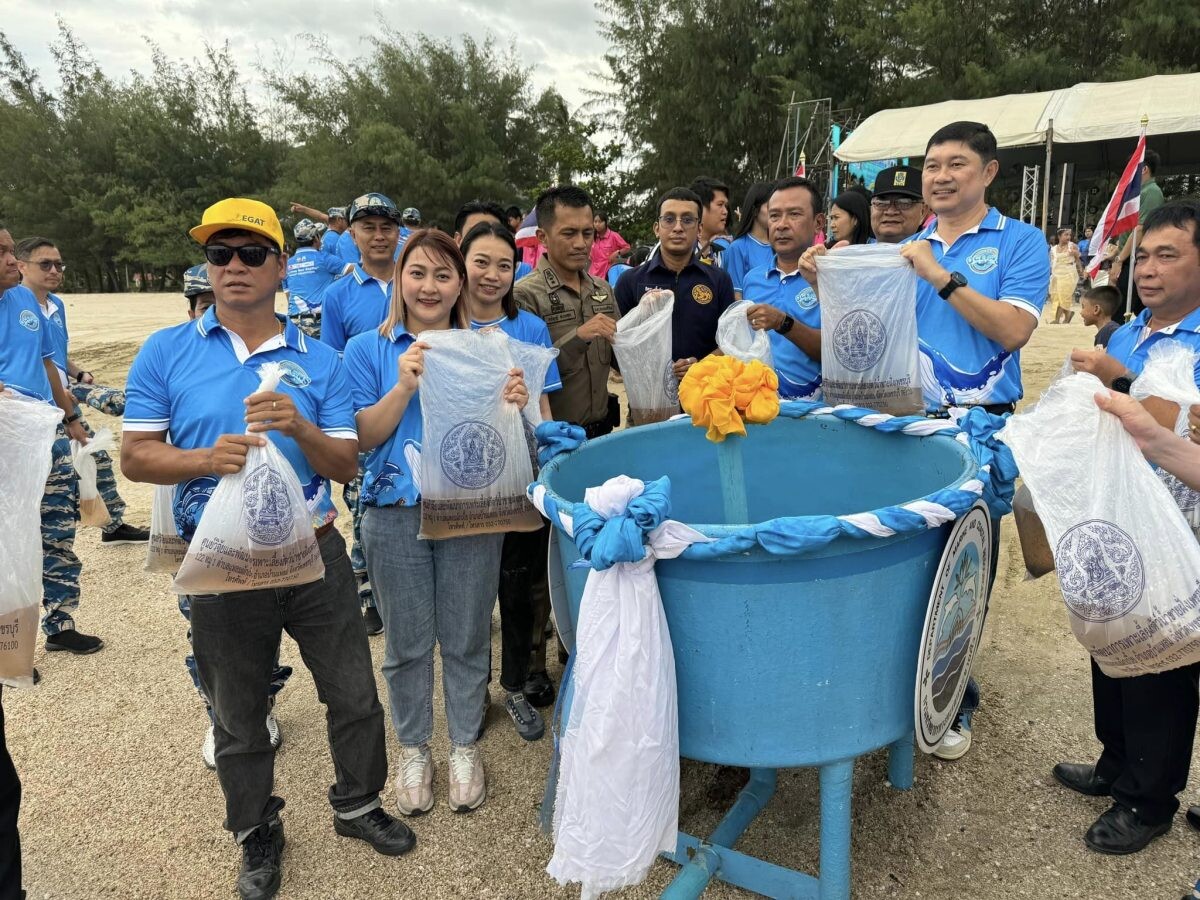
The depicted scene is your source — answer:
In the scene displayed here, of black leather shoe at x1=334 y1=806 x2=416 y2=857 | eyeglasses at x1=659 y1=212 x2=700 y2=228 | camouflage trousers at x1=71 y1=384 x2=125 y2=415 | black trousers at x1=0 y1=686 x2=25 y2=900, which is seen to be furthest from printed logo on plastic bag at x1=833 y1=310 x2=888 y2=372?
black trousers at x1=0 y1=686 x2=25 y2=900

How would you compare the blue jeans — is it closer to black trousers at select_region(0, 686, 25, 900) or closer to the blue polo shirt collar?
the blue polo shirt collar

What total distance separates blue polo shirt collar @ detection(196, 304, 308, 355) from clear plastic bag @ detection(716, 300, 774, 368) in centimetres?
146

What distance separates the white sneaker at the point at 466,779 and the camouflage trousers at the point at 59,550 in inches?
97.5

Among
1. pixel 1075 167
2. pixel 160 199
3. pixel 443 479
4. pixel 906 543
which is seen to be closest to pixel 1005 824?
pixel 906 543

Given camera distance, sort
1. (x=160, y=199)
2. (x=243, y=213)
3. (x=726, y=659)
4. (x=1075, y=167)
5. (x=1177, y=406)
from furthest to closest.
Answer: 1. (x=160, y=199)
2. (x=1075, y=167)
3. (x=243, y=213)
4. (x=1177, y=406)
5. (x=726, y=659)

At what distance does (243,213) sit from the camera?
2.03 m

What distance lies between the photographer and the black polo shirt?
3.38 meters

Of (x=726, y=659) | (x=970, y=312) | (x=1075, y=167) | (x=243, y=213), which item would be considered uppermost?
(x=1075, y=167)

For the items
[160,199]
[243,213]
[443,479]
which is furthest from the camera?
[160,199]

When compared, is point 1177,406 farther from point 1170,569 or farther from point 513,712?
point 513,712

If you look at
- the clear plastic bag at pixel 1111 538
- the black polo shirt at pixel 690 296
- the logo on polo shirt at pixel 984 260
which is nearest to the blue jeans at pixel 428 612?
the black polo shirt at pixel 690 296

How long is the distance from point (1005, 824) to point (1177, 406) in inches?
54.7

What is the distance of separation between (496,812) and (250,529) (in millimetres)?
1325

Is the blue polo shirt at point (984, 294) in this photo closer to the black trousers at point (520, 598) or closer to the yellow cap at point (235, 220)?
the black trousers at point (520, 598)
